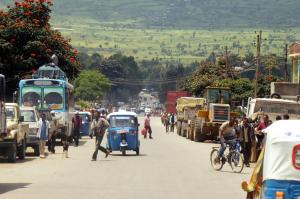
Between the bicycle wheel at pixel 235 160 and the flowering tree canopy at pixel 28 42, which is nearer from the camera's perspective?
the bicycle wheel at pixel 235 160

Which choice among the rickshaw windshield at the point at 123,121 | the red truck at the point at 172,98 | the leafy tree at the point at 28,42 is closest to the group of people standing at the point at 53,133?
the rickshaw windshield at the point at 123,121

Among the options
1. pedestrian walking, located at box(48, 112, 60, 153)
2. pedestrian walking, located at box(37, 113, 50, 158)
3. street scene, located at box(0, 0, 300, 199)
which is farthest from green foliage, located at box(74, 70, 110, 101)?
pedestrian walking, located at box(37, 113, 50, 158)

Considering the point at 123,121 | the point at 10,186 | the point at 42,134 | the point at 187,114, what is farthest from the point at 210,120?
the point at 10,186

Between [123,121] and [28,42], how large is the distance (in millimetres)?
16848

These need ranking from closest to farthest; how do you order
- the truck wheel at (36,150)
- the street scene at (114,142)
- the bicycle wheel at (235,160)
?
the street scene at (114,142)
the bicycle wheel at (235,160)
the truck wheel at (36,150)

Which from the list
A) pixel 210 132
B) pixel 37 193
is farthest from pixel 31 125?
pixel 210 132

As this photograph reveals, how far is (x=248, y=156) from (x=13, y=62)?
2441 centimetres

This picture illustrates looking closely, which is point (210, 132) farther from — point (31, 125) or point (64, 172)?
point (64, 172)

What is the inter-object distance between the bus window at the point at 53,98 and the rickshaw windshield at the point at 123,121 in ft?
27.3

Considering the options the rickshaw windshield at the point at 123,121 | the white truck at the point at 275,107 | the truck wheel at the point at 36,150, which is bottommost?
the truck wheel at the point at 36,150

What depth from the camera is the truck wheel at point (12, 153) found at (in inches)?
1226

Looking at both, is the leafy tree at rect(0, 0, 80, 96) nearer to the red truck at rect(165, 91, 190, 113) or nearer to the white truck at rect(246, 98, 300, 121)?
the white truck at rect(246, 98, 300, 121)

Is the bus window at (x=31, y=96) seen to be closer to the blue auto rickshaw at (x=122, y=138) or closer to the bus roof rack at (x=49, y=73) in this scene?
the bus roof rack at (x=49, y=73)

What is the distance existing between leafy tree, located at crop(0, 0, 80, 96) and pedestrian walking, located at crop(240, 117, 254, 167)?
23.0 metres
